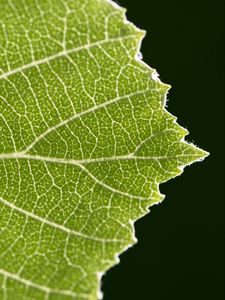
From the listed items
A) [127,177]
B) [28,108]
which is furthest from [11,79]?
[127,177]

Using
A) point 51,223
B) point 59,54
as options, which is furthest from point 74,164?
point 59,54

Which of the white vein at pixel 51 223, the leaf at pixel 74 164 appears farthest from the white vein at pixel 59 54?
the white vein at pixel 51 223

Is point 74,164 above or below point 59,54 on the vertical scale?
below

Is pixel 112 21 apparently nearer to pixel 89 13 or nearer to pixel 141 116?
pixel 89 13

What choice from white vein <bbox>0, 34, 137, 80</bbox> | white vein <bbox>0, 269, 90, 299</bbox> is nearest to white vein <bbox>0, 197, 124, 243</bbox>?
white vein <bbox>0, 269, 90, 299</bbox>

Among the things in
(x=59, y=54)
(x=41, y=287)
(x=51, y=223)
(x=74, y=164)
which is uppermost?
(x=59, y=54)

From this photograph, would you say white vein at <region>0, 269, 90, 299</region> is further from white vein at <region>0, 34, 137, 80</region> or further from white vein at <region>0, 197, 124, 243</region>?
white vein at <region>0, 34, 137, 80</region>

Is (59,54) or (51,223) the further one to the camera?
(51,223)

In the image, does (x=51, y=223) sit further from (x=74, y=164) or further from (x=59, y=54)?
(x=59, y=54)

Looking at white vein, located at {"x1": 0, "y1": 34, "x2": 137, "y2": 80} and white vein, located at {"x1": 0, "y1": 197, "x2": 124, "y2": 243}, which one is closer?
white vein, located at {"x1": 0, "y1": 34, "x2": 137, "y2": 80}
